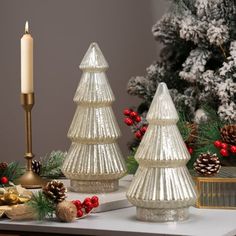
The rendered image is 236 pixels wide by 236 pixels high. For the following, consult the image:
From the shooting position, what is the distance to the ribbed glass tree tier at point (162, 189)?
4.25 ft

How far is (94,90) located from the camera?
1.50 meters

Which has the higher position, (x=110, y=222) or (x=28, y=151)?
(x=28, y=151)

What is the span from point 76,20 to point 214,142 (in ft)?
3.52

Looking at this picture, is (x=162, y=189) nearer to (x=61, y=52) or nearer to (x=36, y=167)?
(x=36, y=167)

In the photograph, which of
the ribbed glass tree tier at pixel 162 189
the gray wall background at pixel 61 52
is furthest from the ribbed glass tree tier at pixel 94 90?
the gray wall background at pixel 61 52

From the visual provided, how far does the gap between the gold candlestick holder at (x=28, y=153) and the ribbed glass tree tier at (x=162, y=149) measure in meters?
0.31

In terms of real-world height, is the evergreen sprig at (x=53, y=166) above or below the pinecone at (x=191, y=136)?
below

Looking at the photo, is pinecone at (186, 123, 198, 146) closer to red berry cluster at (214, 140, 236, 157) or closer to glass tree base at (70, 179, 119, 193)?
red berry cluster at (214, 140, 236, 157)

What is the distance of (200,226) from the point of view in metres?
1.27

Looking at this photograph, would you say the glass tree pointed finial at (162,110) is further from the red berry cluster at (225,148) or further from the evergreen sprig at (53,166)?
the evergreen sprig at (53,166)

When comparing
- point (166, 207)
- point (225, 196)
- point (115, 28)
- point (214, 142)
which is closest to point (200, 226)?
point (166, 207)

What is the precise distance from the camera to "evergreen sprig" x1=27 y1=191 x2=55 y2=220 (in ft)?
4.31

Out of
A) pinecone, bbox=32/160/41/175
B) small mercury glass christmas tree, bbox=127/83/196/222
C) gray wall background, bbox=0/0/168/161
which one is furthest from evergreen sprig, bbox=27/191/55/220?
gray wall background, bbox=0/0/168/161

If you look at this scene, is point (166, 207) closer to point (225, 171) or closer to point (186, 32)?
point (225, 171)
